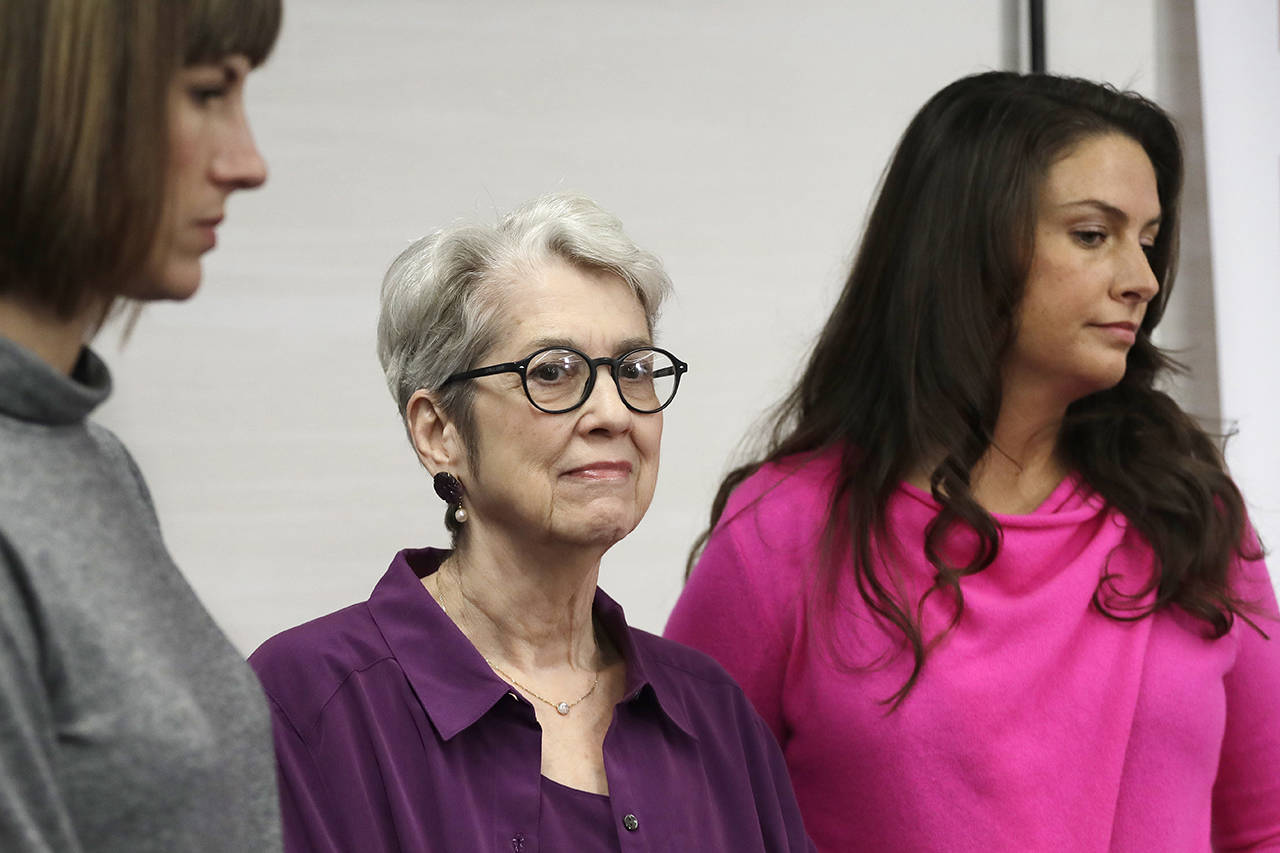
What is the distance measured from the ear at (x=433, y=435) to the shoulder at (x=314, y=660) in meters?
0.18

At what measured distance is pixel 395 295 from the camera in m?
1.62

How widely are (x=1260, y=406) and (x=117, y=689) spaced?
8.33ft

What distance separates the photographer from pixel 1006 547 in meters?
1.88

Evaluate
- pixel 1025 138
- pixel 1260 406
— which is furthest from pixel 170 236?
pixel 1260 406

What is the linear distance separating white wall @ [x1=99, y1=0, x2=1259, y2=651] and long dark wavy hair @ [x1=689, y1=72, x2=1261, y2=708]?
1.98 feet

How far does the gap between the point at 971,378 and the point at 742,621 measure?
0.43m

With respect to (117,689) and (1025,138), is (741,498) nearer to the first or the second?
(1025,138)

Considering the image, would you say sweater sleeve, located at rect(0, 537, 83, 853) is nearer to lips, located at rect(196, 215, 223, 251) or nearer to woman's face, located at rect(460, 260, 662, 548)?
lips, located at rect(196, 215, 223, 251)

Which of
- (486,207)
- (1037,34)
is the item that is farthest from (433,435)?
(1037,34)

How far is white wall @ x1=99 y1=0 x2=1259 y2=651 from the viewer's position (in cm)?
250

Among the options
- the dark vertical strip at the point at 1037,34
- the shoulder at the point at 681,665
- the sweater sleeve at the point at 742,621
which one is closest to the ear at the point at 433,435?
the shoulder at the point at 681,665

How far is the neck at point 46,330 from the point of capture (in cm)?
84

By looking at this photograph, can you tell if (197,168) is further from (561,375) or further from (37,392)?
(561,375)

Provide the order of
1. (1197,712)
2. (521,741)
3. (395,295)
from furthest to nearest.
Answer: (1197,712), (395,295), (521,741)
